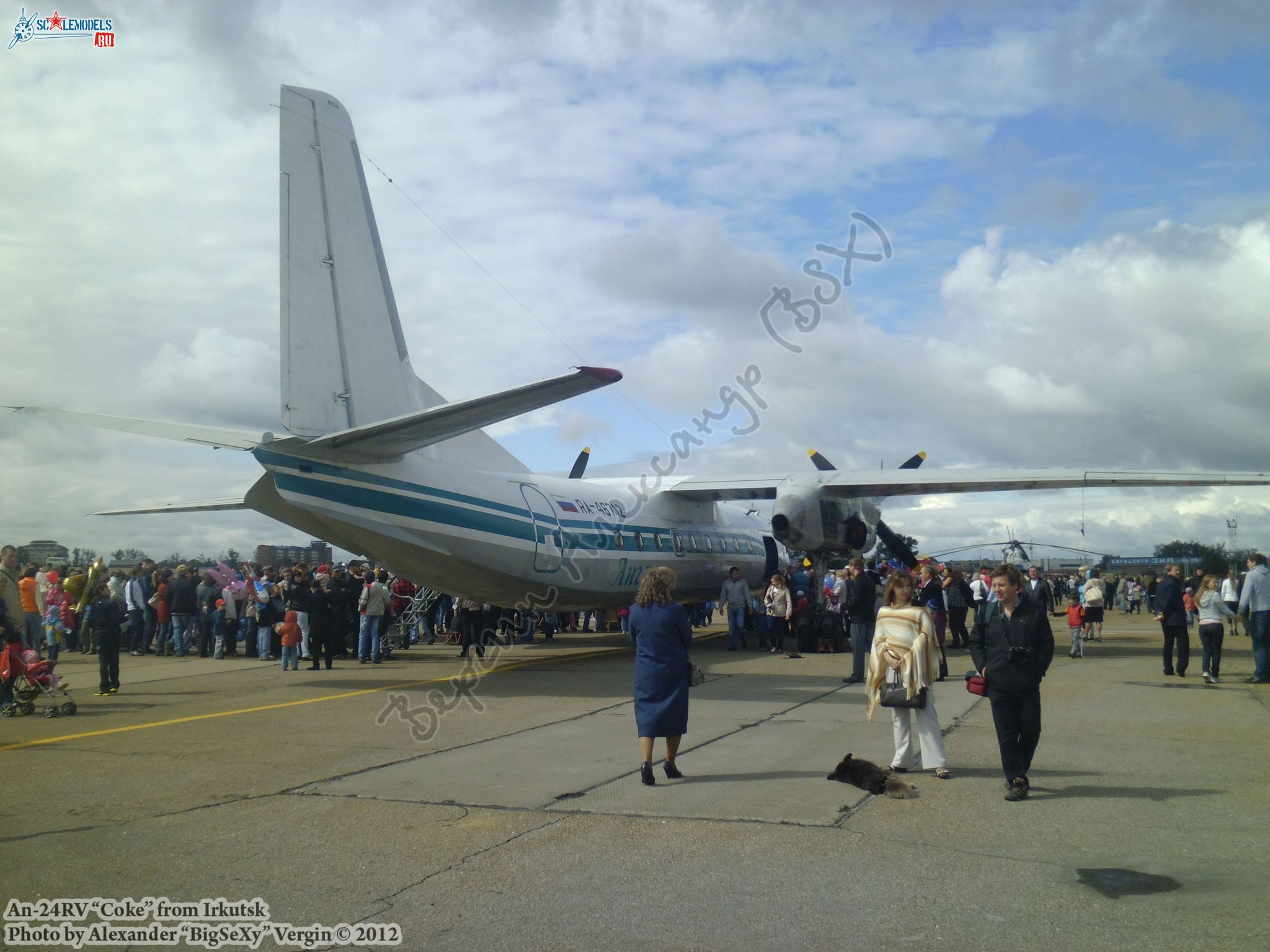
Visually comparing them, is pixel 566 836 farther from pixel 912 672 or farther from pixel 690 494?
pixel 690 494

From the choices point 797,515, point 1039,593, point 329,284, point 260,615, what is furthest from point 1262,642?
point 260,615

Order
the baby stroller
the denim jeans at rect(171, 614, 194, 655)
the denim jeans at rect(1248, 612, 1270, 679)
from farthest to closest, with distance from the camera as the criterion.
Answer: the denim jeans at rect(171, 614, 194, 655) → the denim jeans at rect(1248, 612, 1270, 679) → the baby stroller

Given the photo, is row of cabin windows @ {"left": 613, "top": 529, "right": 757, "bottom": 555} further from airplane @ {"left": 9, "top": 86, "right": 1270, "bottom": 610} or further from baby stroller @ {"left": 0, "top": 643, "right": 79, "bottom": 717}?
baby stroller @ {"left": 0, "top": 643, "right": 79, "bottom": 717}

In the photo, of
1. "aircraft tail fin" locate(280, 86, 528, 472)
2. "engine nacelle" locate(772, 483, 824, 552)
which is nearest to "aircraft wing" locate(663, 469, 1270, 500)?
"engine nacelle" locate(772, 483, 824, 552)

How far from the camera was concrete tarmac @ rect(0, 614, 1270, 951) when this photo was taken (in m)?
4.39

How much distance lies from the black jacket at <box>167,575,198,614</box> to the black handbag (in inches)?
598

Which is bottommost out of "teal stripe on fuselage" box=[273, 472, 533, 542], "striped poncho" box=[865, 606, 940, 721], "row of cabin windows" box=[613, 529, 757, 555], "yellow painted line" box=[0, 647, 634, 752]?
"yellow painted line" box=[0, 647, 634, 752]

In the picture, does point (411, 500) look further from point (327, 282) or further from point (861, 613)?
point (861, 613)

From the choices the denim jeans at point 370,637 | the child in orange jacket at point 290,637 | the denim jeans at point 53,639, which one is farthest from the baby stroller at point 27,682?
the denim jeans at point 53,639

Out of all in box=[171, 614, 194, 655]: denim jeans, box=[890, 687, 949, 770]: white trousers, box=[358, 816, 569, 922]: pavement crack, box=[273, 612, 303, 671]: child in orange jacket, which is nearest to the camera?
box=[358, 816, 569, 922]: pavement crack

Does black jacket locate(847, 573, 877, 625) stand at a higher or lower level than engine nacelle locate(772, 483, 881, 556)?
lower

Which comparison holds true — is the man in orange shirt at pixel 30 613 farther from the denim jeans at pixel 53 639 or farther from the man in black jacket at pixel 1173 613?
the man in black jacket at pixel 1173 613

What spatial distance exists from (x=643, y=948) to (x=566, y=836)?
1736 millimetres

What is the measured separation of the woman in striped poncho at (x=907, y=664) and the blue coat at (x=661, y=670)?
1.46m
